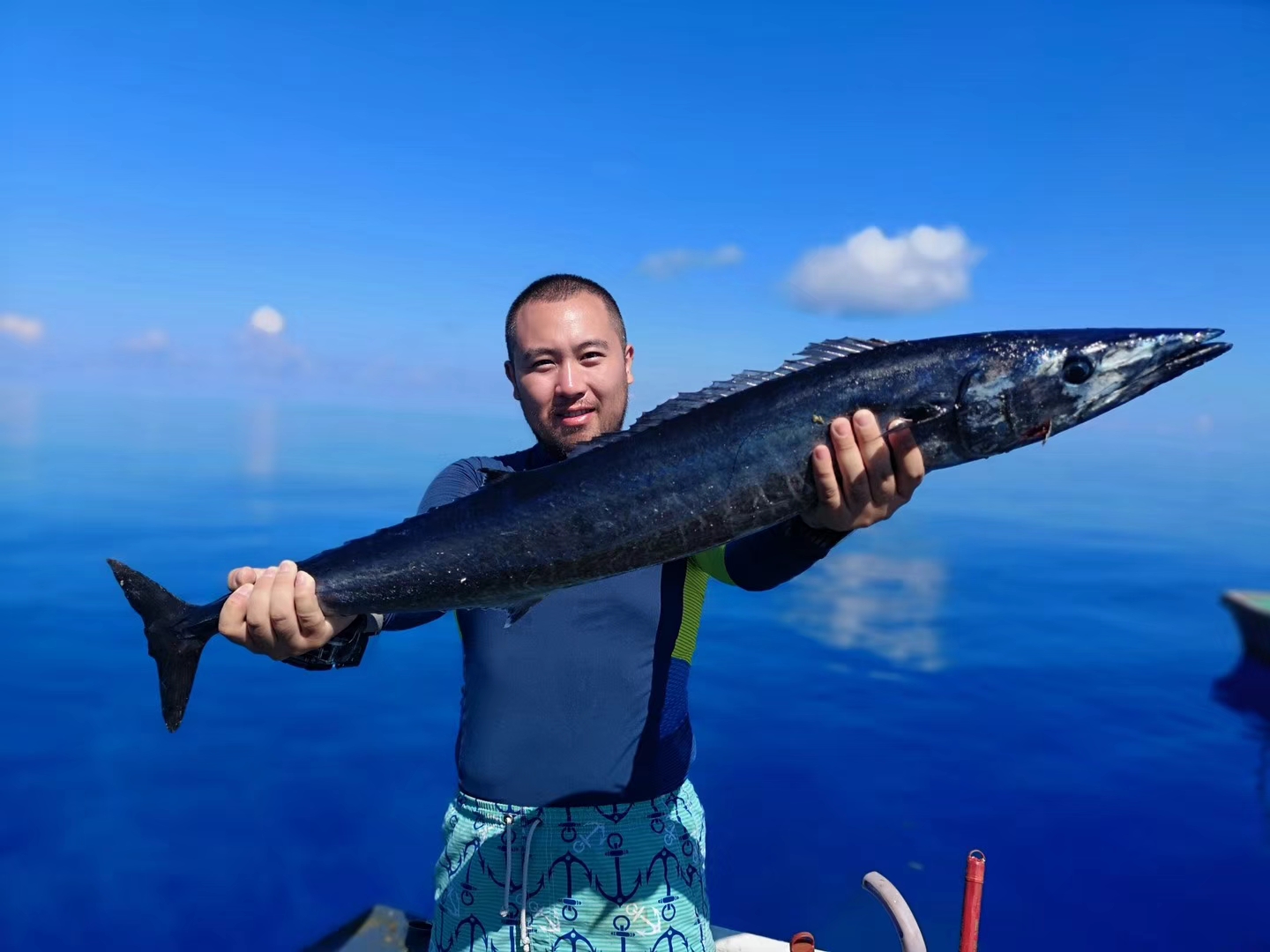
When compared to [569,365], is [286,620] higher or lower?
lower

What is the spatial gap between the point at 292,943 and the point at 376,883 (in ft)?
7.07

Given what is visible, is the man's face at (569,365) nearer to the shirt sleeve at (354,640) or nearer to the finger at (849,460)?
the shirt sleeve at (354,640)

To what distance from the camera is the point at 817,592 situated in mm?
34812

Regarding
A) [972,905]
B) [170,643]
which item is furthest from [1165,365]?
[170,643]

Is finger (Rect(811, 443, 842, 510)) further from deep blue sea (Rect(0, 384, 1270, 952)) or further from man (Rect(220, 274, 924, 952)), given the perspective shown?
deep blue sea (Rect(0, 384, 1270, 952))

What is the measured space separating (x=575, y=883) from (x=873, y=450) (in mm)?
2348

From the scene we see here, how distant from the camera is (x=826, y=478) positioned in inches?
123

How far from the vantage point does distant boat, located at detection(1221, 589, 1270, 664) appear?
77.4 ft

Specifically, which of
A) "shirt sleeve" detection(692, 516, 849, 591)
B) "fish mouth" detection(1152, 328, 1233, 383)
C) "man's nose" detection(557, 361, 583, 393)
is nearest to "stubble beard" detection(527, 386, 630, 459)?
"man's nose" detection(557, 361, 583, 393)

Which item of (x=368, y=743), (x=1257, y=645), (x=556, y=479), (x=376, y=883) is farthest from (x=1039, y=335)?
(x=1257, y=645)

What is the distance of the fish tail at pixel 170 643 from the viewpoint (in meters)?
3.83

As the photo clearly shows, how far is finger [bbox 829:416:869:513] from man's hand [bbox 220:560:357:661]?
92.7 inches

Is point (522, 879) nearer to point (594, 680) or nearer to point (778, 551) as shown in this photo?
point (594, 680)

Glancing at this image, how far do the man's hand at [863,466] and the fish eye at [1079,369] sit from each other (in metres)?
0.73
